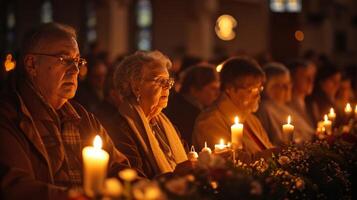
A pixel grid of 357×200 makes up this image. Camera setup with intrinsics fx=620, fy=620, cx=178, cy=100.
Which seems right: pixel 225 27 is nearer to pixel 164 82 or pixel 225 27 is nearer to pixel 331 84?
pixel 331 84

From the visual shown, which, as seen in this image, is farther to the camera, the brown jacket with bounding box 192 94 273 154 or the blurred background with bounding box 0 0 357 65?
the blurred background with bounding box 0 0 357 65

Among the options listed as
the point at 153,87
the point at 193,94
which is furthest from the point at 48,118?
the point at 193,94

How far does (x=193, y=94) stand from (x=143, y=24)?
16.7 meters

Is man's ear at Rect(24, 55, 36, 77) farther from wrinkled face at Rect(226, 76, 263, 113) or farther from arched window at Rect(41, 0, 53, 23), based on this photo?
arched window at Rect(41, 0, 53, 23)

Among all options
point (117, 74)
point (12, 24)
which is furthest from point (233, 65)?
point (12, 24)

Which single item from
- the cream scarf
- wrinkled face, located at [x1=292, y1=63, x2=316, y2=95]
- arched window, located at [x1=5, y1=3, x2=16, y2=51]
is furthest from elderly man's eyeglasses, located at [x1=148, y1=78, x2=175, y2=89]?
arched window, located at [x1=5, y1=3, x2=16, y2=51]

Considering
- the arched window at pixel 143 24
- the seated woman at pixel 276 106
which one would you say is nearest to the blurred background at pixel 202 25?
the arched window at pixel 143 24

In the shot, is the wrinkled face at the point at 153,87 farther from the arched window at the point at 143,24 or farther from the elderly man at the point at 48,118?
the arched window at the point at 143,24

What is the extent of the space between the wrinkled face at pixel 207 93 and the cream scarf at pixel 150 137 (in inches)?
72.8

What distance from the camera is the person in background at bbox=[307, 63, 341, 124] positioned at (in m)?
8.49

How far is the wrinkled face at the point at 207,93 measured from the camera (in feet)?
20.7

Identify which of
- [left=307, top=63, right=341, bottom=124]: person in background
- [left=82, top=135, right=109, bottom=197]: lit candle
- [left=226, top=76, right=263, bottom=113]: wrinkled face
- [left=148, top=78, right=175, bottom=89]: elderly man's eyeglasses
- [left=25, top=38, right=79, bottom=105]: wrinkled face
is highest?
Answer: [left=25, top=38, right=79, bottom=105]: wrinkled face

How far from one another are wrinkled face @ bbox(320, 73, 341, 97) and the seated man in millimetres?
3290

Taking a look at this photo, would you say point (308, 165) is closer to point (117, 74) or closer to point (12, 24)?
point (117, 74)
